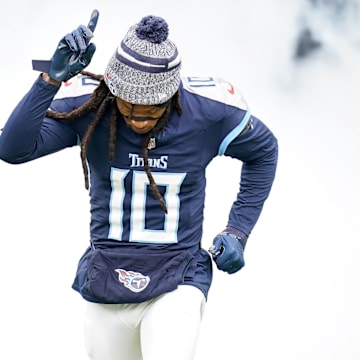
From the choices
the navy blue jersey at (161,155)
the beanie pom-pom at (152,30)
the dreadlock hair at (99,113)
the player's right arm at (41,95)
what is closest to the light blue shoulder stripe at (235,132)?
the navy blue jersey at (161,155)

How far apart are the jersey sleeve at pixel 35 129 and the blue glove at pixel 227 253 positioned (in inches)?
17.1

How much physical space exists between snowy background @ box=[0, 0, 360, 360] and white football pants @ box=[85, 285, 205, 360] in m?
1.11

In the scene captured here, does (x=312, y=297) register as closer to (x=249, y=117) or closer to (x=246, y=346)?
(x=246, y=346)

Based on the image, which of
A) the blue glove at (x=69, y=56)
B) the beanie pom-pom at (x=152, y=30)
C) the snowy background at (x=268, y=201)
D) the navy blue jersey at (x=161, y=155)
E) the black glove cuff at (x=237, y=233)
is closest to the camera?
the blue glove at (x=69, y=56)

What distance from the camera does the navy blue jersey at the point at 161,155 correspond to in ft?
12.7

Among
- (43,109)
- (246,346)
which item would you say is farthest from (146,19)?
(246,346)

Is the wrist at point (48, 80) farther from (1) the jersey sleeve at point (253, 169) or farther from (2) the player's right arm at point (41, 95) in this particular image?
(1) the jersey sleeve at point (253, 169)

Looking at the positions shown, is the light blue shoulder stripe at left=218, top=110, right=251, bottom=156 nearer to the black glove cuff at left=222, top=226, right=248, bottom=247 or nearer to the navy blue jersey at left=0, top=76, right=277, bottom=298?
the navy blue jersey at left=0, top=76, right=277, bottom=298

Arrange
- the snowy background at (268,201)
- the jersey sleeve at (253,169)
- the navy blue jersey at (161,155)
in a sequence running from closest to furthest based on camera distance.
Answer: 1. the navy blue jersey at (161,155)
2. the jersey sleeve at (253,169)
3. the snowy background at (268,201)

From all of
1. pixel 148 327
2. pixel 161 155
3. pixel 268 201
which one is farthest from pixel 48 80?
pixel 268 201

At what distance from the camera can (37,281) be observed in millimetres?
5281

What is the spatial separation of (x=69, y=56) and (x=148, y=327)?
66 cm

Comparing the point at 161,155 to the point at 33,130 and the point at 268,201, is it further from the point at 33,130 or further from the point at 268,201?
the point at 268,201

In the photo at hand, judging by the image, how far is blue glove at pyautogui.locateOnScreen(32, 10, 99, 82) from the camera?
3635mm
